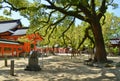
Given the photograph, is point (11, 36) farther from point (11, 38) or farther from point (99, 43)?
point (99, 43)

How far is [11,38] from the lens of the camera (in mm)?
47688

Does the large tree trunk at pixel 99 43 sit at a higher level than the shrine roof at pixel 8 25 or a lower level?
lower

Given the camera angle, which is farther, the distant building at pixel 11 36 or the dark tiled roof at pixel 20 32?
the dark tiled roof at pixel 20 32

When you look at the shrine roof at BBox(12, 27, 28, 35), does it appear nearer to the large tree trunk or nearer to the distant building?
the distant building

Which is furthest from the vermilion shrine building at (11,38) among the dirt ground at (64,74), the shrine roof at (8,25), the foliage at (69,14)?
the dirt ground at (64,74)

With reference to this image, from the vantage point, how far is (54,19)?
27.1 metres

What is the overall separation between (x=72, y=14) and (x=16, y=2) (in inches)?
225

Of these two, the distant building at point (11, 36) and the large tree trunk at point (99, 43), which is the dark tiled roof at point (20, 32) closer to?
the distant building at point (11, 36)

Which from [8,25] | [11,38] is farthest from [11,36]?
[8,25]

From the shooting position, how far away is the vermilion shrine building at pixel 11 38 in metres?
38.8

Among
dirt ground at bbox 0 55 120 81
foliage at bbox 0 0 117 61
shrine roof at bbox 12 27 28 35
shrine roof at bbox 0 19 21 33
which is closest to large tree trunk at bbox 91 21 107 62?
foliage at bbox 0 0 117 61

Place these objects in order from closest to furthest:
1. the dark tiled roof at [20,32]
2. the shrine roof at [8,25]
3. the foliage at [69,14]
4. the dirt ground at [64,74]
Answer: the dirt ground at [64,74], the foliage at [69,14], the dark tiled roof at [20,32], the shrine roof at [8,25]

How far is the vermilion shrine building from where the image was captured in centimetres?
3881

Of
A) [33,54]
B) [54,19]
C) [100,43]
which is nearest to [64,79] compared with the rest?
[33,54]
